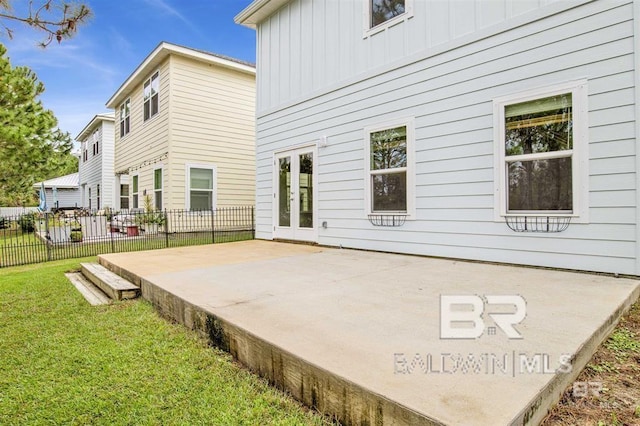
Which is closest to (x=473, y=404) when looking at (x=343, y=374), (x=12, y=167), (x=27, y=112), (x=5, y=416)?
(x=343, y=374)

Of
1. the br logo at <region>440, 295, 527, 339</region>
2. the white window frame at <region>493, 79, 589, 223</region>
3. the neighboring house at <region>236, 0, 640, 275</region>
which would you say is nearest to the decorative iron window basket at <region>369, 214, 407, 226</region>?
the neighboring house at <region>236, 0, 640, 275</region>

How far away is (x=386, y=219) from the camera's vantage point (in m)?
5.56

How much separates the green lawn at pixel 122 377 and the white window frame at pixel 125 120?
39.6 feet

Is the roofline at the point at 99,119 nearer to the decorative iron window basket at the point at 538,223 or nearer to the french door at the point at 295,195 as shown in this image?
the french door at the point at 295,195

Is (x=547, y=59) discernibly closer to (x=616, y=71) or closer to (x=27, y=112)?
(x=616, y=71)

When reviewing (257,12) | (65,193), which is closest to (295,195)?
(257,12)

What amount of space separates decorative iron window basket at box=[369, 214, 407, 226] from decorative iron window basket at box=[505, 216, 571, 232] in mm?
1510

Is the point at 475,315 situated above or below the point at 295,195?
below

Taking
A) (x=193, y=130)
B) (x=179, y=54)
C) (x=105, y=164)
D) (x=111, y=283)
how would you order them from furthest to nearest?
(x=105, y=164), (x=193, y=130), (x=179, y=54), (x=111, y=283)

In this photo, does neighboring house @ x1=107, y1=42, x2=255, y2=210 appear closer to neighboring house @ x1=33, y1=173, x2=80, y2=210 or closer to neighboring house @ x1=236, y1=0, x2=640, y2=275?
neighboring house @ x1=236, y1=0, x2=640, y2=275

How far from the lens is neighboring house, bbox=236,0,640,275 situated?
142 inches

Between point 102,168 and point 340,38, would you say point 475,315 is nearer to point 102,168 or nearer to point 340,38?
point 340,38

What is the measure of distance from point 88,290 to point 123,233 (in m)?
7.10

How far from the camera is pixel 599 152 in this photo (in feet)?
11.9
